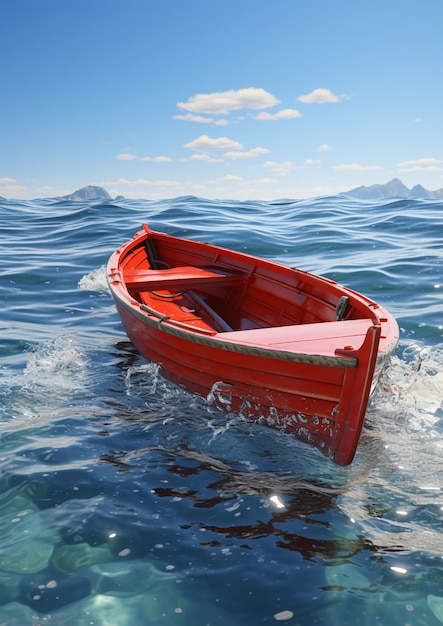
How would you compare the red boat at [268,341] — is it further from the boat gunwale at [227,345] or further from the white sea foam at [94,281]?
the white sea foam at [94,281]

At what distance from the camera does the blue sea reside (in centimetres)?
391

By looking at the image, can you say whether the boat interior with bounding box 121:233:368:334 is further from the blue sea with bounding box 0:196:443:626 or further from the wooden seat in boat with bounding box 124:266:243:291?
the blue sea with bounding box 0:196:443:626

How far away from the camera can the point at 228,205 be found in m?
30.0

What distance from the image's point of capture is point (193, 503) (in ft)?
16.4

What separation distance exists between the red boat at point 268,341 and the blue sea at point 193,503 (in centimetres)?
40

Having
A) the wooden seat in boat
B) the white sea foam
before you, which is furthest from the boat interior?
the white sea foam

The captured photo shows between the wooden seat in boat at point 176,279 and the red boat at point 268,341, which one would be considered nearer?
the red boat at point 268,341

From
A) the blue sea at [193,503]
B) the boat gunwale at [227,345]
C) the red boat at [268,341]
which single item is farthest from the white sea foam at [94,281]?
the boat gunwale at [227,345]

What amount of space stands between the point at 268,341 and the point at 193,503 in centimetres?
180

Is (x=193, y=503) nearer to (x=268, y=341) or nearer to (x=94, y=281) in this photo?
A: (x=268, y=341)

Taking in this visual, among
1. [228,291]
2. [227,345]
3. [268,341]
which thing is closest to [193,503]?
[227,345]

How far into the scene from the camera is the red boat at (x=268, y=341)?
5270 mm

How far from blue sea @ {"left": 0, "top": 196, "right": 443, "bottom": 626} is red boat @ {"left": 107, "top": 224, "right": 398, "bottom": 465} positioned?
40cm

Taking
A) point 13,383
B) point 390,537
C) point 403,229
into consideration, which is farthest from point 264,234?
point 390,537
